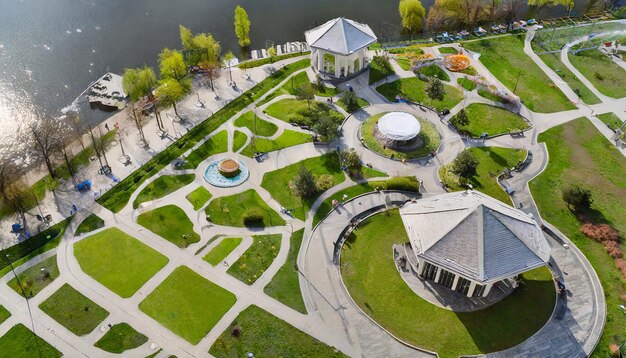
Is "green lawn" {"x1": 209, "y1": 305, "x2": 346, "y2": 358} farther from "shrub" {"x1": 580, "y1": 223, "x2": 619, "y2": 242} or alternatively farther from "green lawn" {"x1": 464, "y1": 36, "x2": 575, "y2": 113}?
"green lawn" {"x1": 464, "y1": 36, "x2": 575, "y2": 113}

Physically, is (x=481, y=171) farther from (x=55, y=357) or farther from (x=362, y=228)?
(x=55, y=357)

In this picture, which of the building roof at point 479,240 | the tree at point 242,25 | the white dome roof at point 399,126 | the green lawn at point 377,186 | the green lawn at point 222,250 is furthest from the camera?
the tree at point 242,25

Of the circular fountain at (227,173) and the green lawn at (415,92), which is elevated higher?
the green lawn at (415,92)

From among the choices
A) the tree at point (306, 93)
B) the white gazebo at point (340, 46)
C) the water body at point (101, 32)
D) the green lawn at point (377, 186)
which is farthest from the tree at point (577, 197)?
the water body at point (101, 32)

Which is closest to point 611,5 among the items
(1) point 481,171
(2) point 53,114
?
(1) point 481,171

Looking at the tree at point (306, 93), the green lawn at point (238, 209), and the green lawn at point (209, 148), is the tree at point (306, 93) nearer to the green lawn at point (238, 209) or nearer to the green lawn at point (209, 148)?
the green lawn at point (209, 148)

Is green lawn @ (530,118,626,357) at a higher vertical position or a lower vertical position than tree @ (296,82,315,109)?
lower

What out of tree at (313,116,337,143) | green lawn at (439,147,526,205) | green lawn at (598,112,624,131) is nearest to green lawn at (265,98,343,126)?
tree at (313,116,337,143)
